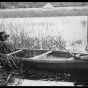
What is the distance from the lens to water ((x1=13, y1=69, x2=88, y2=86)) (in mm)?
5652

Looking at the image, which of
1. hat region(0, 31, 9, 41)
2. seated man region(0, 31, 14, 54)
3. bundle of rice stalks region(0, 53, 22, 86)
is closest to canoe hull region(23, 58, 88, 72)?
bundle of rice stalks region(0, 53, 22, 86)

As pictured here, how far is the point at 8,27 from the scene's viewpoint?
8.72 metres

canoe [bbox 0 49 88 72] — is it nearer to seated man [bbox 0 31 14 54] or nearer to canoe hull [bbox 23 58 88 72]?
canoe hull [bbox 23 58 88 72]

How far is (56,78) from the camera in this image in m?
5.99

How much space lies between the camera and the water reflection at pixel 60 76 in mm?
5749

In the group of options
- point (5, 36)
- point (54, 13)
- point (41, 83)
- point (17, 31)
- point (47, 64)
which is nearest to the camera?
point (41, 83)

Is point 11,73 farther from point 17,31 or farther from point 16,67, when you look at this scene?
point 17,31

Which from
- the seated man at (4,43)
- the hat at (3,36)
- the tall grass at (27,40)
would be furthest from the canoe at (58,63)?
the tall grass at (27,40)

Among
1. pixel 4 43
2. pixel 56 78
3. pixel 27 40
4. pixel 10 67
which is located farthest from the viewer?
pixel 27 40

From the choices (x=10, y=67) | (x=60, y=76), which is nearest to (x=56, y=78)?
(x=60, y=76)

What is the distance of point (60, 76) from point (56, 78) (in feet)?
0.51

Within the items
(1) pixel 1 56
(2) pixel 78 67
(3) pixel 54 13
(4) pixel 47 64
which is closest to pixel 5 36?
(1) pixel 1 56

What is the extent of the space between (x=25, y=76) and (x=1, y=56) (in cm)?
96

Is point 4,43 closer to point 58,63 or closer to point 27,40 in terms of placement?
point 27,40
